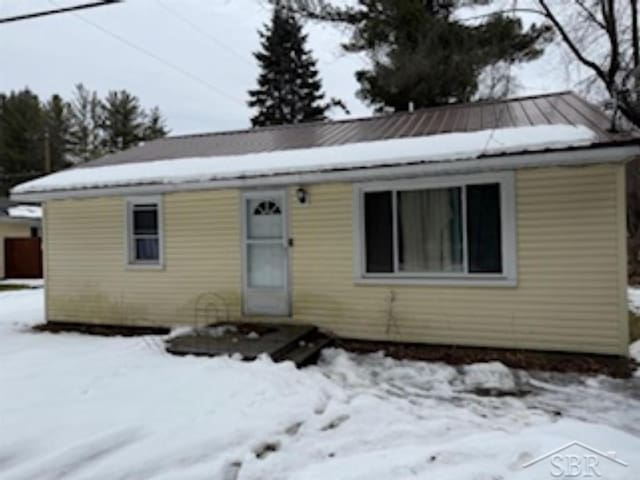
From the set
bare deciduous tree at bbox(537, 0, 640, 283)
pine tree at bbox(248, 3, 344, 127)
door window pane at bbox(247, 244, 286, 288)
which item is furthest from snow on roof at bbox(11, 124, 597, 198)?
pine tree at bbox(248, 3, 344, 127)

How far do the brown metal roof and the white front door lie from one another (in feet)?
4.10

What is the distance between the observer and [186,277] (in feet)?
26.2

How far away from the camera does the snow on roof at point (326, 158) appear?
591 centimetres

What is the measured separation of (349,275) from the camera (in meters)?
6.97

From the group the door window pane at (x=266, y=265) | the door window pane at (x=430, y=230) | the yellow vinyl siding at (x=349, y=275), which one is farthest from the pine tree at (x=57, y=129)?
the door window pane at (x=430, y=230)

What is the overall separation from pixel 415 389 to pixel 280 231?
340 centimetres

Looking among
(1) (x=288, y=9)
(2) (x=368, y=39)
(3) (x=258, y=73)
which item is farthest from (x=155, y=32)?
(3) (x=258, y=73)

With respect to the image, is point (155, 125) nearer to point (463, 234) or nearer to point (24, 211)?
point (24, 211)

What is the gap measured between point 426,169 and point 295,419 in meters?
3.48

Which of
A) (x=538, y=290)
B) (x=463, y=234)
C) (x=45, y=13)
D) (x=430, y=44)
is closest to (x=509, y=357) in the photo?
(x=538, y=290)

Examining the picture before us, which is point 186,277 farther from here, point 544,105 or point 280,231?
point 544,105

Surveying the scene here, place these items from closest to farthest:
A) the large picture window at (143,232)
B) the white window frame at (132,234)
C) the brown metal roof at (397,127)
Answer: the brown metal roof at (397,127)
the white window frame at (132,234)
the large picture window at (143,232)

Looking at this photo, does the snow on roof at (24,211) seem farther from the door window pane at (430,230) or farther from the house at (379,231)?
the door window pane at (430,230)

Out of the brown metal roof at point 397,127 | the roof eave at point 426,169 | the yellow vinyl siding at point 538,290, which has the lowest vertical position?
the yellow vinyl siding at point 538,290
